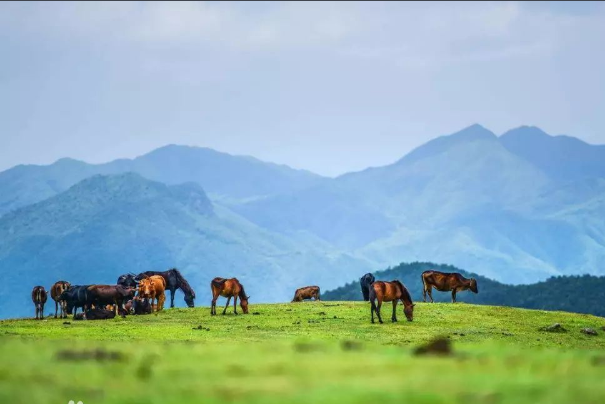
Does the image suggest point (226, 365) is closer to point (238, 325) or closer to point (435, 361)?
point (435, 361)

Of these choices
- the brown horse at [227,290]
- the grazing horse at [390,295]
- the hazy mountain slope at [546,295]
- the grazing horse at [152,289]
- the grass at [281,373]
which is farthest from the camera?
the hazy mountain slope at [546,295]

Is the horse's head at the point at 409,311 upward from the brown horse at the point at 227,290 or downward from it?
downward

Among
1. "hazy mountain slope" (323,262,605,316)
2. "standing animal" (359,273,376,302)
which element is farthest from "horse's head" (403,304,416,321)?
"hazy mountain slope" (323,262,605,316)

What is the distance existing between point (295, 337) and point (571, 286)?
123857 millimetres

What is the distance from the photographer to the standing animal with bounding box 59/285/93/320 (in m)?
48.6

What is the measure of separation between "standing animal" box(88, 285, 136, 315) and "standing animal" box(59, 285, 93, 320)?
0.20 m

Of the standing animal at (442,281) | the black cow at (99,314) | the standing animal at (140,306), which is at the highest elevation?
the standing animal at (442,281)

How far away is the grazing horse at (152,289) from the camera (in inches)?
2041

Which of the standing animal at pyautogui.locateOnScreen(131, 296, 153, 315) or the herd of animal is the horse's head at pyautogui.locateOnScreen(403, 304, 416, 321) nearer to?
the herd of animal

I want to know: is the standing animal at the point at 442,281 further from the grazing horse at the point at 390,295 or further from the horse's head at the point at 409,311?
the horse's head at the point at 409,311

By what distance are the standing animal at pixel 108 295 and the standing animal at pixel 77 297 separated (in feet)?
0.66

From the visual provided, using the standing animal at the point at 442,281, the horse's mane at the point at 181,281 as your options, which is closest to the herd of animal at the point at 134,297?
the standing animal at the point at 442,281

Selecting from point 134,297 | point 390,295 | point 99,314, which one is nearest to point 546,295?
point 134,297

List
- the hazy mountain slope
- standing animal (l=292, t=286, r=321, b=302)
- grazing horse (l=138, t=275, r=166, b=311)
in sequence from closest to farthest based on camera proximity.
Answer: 1. grazing horse (l=138, t=275, r=166, b=311)
2. standing animal (l=292, t=286, r=321, b=302)
3. the hazy mountain slope
